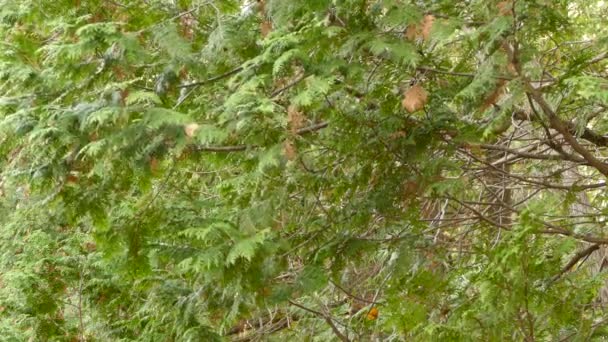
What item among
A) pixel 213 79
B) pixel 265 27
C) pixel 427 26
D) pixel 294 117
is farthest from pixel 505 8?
pixel 213 79

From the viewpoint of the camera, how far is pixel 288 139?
4305 millimetres

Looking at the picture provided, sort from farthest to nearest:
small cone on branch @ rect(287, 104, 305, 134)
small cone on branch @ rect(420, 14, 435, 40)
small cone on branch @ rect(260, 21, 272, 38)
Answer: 1. small cone on branch @ rect(260, 21, 272, 38)
2. small cone on branch @ rect(287, 104, 305, 134)
3. small cone on branch @ rect(420, 14, 435, 40)

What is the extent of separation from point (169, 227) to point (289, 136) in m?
0.87

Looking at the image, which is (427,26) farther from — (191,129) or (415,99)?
(191,129)

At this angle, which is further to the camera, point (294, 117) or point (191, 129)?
point (294, 117)

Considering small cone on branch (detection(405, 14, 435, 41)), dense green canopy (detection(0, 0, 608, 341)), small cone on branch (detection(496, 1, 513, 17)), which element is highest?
small cone on branch (detection(496, 1, 513, 17))

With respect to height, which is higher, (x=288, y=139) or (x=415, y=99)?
(x=415, y=99)

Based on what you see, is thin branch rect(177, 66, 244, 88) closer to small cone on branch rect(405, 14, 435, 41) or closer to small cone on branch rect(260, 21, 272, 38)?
small cone on branch rect(260, 21, 272, 38)

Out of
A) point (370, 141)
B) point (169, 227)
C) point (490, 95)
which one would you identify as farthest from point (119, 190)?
point (490, 95)

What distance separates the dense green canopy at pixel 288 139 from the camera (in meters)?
4.01

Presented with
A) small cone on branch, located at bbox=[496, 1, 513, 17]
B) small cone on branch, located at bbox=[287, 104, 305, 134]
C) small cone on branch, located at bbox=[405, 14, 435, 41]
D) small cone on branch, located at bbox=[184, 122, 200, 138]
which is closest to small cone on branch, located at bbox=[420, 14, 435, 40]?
small cone on branch, located at bbox=[405, 14, 435, 41]

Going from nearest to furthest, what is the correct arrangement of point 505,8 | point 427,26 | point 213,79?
1. point 505,8
2. point 427,26
3. point 213,79

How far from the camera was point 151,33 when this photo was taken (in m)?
4.35

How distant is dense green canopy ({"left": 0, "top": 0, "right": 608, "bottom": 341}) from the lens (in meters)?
4.01
